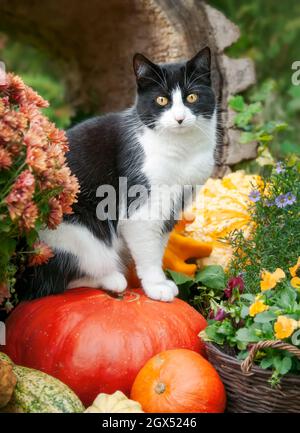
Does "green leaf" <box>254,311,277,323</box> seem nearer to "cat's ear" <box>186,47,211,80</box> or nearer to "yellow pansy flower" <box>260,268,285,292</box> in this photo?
"yellow pansy flower" <box>260,268,285,292</box>

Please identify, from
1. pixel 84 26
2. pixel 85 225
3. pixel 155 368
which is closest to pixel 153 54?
pixel 84 26

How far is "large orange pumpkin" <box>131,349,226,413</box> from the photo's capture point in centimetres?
184

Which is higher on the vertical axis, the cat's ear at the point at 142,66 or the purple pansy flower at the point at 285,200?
the cat's ear at the point at 142,66

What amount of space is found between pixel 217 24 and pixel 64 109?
3.93 ft

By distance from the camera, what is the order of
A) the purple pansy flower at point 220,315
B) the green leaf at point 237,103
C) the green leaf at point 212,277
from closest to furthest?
1. the purple pansy flower at point 220,315
2. the green leaf at point 212,277
3. the green leaf at point 237,103

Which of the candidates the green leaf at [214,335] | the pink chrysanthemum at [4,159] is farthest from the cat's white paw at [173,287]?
the pink chrysanthemum at [4,159]

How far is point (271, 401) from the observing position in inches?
71.2

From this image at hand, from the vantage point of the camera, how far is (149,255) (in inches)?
92.3

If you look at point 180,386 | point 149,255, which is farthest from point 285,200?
point 180,386

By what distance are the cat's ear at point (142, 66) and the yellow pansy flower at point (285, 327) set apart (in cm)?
95

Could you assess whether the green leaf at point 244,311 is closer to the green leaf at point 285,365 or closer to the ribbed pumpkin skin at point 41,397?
the green leaf at point 285,365

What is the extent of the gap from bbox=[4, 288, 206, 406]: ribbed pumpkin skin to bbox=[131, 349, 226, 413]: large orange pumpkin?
0.12 metres

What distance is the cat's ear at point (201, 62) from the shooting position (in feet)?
7.40

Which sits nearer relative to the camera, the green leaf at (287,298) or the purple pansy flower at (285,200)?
the green leaf at (287,298)
